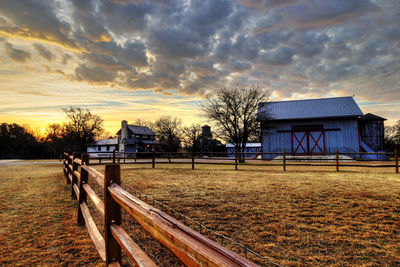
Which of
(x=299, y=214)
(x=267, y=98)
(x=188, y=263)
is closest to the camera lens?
(x=188, y=263)

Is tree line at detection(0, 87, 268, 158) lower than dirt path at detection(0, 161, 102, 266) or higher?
higher

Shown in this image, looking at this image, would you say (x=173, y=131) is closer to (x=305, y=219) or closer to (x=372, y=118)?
(x=372, y=118)

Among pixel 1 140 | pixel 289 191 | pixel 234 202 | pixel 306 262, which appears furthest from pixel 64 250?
pixel 1 140

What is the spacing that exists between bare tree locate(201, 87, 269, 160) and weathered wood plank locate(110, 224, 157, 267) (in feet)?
75.7

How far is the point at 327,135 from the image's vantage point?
79.9 feet

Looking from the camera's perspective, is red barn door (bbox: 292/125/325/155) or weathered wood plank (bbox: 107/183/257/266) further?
red barn door (bbox: 292/125/325/155)

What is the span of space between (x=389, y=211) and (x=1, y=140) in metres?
74.8

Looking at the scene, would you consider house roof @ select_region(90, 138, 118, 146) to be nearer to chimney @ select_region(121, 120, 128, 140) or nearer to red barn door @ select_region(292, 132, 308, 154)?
chimney @ select_region(121, 120, 128, 140)

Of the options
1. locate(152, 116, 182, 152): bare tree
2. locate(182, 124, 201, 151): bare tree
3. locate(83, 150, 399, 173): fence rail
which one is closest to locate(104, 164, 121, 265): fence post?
locate(83, 150, 399, 173): fence rail

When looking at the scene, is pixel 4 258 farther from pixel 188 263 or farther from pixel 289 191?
pixel 289 191

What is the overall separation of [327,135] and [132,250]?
26.6 metres

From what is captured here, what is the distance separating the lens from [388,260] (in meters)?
3.29

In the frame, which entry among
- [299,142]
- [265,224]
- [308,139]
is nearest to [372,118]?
[308,139]

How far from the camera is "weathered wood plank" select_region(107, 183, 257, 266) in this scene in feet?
3.44
